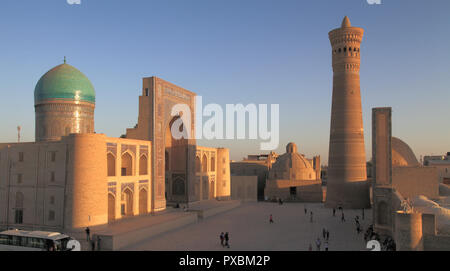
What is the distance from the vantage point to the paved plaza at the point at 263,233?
1761 centimetres

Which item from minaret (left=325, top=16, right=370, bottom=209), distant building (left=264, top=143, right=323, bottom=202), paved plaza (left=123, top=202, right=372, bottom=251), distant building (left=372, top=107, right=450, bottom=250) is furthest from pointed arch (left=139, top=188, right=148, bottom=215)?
distant building (left=264, top=143, right=323, bottom=202)

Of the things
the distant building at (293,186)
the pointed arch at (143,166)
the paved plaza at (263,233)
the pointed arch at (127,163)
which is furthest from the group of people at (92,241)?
the distant building at (293,186)

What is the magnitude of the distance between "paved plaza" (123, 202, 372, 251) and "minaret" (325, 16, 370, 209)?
3.24m

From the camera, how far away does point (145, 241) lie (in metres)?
18.7

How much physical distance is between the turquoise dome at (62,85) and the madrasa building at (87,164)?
0.22ft

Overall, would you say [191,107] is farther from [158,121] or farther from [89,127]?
[89,127]

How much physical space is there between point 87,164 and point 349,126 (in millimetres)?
22400

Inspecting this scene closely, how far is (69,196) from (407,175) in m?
22.5

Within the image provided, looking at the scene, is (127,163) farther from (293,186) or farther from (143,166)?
(293,186)

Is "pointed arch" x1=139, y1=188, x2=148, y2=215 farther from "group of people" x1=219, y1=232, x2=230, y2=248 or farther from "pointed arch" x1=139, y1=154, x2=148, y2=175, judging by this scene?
"group of people" x1=219, y1=232, x2=230, y2=248

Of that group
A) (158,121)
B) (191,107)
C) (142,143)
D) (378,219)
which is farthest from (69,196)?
(378,219)

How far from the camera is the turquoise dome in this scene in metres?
26.4

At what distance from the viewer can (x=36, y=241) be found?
51.9 feet

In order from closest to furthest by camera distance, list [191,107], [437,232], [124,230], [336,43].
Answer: [437,232] → [124,230] → [191,107] → [336,43]
